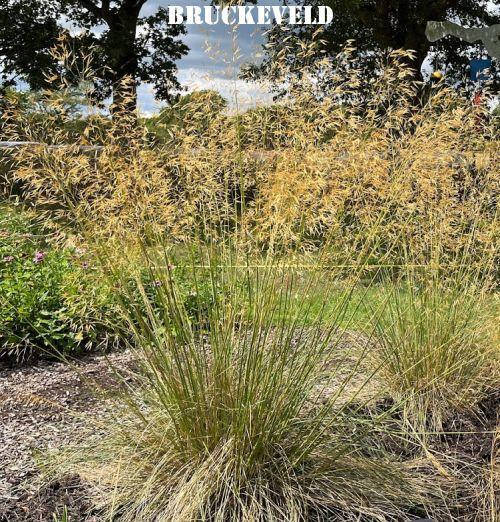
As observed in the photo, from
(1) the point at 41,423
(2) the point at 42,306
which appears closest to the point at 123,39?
(2) the point at 42,306

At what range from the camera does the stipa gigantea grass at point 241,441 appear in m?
2.23

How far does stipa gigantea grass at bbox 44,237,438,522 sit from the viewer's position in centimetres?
223

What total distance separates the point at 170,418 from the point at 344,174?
1156 millimetres

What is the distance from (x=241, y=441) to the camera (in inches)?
88.7

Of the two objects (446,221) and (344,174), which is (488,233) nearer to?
(446,221)

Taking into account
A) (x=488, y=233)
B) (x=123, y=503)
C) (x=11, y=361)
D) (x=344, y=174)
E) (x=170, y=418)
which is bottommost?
(x=11, y=361)

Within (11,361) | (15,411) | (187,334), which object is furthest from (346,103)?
(11,361)

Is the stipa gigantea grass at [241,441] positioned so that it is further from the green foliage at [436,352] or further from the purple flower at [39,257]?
the purple flower at [39,257]

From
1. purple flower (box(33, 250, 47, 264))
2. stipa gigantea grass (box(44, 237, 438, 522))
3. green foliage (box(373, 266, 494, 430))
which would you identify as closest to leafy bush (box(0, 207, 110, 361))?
purple flower (box(33, 250, 47, 264))

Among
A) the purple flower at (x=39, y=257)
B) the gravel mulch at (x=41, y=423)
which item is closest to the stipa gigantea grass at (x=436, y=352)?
the gravel mulch at (x=41, y=423)

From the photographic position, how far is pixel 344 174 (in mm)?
2535

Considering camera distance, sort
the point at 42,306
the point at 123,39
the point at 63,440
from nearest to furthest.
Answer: the point at 63,440 → the point at 42,306 → the point at 123,39

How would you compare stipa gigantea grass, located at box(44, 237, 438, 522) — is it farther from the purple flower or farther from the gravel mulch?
the purple flower

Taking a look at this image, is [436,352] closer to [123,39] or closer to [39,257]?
[39,257]
